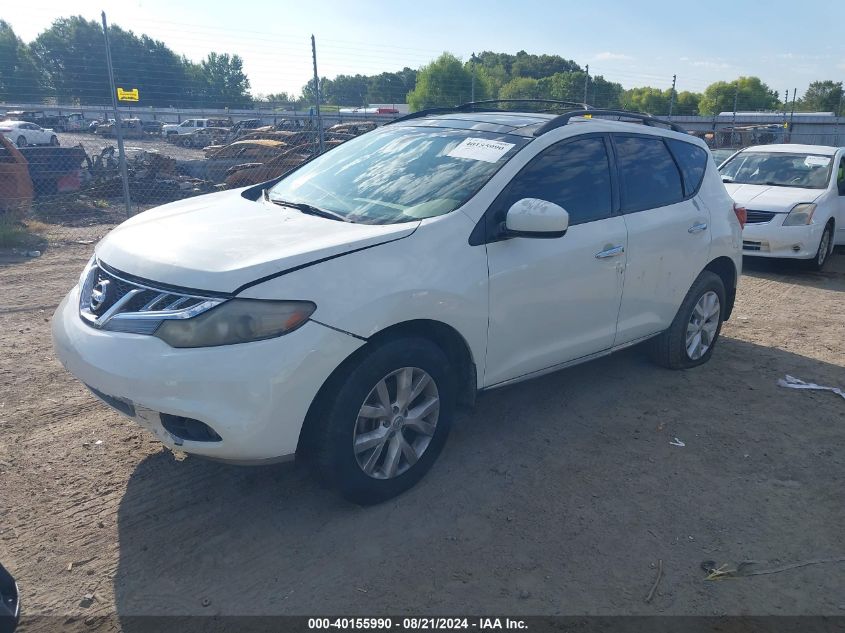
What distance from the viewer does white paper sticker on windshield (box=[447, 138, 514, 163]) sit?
3785 millimetres

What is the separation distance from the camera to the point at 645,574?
288 centimetres

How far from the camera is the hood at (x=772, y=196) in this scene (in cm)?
888

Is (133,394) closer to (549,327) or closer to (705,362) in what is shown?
(549,327)

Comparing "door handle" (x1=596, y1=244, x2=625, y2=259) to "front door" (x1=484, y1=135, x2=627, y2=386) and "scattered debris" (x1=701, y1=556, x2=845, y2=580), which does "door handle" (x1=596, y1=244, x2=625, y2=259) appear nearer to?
"front door" (x1=484, y1=135, x2=627, y2=386)

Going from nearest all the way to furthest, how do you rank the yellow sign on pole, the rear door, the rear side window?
the rear door < the rear side window < the yellow sign on pole

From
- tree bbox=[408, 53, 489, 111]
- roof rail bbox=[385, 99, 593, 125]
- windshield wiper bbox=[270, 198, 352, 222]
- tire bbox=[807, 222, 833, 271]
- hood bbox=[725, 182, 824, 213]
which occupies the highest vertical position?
tree bbox=[408, 53, 489, 111]

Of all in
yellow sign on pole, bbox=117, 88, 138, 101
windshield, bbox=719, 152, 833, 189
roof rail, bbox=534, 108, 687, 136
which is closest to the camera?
roof rail, bbox=534, 108, 687, 136

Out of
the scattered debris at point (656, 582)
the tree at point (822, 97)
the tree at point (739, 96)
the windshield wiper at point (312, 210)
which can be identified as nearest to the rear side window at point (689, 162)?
the windshield wiper at point (312, 210)

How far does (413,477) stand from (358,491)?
354 millimetres

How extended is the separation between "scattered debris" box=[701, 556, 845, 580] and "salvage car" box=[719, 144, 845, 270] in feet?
21.2

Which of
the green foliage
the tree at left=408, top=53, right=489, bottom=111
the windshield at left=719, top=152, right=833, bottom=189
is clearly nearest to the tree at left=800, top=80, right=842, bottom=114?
the green foliage

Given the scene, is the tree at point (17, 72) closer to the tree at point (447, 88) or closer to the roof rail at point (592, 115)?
the tree at point (447, 88)

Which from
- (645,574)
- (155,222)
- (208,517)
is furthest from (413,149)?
(645,574)

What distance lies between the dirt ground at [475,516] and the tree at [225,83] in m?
16.3
